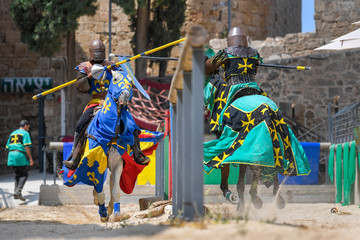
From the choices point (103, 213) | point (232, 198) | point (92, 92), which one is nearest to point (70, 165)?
point (103, 213)

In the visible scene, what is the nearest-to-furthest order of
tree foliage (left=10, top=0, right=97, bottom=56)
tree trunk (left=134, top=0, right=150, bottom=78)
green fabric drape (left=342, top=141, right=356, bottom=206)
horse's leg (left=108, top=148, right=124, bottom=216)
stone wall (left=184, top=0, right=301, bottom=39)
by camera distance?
horse's leg (left=108, top=148, right=124, bottom=216) → green fabric drape (left=342, top=141, right=356, bottom=206) → tree foliage (left=10, top=0, right=97, bottom=56) → tree trunk (left=134, top=0, right=150, bottom=78) → stone wall (left=184, top=0, right=301, bottom=39)

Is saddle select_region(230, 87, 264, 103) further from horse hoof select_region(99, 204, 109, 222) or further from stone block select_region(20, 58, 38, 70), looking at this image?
stone block select_region(20, 58, 38, 70)

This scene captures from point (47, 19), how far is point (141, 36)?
2.84 meters

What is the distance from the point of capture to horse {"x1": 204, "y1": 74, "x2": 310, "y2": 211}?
21.0ft

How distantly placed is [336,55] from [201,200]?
500 inches

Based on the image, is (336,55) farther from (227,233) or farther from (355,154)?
(227,233)

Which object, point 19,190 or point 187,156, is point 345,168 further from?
point 187,156

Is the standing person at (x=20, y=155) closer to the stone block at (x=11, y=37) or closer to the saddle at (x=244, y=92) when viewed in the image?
the saddle at (x=244, y=92)

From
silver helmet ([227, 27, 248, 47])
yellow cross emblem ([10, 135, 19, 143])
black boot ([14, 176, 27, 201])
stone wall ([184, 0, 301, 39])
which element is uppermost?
stone wall ([184, 0, 301, 39])

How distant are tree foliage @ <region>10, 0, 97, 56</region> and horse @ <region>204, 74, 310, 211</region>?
10497mm

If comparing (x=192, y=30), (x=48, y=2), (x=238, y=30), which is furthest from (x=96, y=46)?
(x=48, y=2)

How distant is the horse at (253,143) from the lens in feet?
21.0

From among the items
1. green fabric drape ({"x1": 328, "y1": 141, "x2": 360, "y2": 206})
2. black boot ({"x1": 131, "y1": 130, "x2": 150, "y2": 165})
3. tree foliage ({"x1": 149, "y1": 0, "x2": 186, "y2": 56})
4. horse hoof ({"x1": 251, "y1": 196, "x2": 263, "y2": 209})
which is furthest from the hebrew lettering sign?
horse hoof ({"x1": 251, "y1": 196, "x2": 263, "y2": 209})

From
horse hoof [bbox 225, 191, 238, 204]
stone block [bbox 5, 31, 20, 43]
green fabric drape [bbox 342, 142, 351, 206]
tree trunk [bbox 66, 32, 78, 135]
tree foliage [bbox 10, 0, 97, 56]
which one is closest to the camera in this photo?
horse hoof [bbox 225, 191, 238, 204]
